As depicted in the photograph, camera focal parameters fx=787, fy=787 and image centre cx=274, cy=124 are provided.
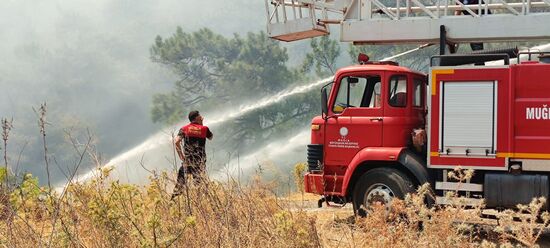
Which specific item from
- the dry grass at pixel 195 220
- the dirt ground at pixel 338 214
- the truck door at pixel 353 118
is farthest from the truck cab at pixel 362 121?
the dry grass at pixel 195 220

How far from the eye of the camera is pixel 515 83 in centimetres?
804

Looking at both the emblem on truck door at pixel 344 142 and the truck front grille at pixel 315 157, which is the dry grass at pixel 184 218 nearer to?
the emblem on truck door at pixel 344 142

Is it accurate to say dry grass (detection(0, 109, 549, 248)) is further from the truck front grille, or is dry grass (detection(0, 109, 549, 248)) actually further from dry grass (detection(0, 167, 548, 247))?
the truck front grille

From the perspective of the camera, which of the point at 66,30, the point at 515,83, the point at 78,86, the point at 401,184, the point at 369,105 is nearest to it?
the point at 515,83

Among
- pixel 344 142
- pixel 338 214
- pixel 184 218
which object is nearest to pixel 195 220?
pixel 184 218

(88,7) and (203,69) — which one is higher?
(88,7)

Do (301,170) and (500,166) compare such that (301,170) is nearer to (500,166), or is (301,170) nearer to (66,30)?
(500,166)

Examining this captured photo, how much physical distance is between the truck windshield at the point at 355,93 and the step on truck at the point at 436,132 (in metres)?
0.01

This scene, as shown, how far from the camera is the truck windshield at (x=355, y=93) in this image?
9234 mm

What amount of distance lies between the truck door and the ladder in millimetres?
563

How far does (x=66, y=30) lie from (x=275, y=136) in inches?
1917

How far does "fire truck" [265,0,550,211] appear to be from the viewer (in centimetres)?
803

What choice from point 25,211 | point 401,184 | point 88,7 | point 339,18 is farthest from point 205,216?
point 88,7

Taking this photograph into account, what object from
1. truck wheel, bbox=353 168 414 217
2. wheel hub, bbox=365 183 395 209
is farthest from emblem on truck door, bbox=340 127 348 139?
wheel hub, bbox=365 183 395 209
